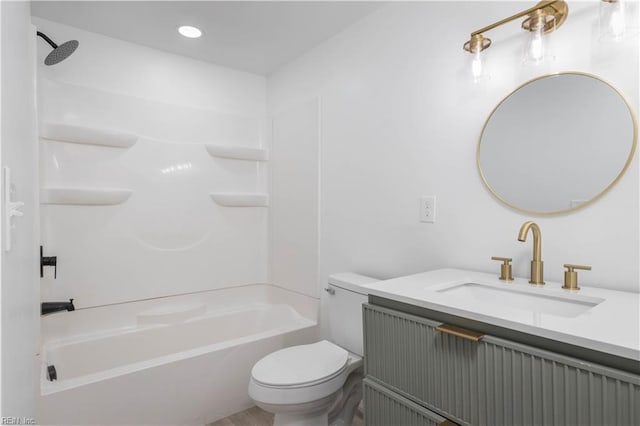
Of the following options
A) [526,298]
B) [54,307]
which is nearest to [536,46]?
[526,298]

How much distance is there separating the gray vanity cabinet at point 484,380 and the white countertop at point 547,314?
1.9 inches

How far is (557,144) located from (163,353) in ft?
8.25

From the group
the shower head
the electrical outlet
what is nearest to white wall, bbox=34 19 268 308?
the shower head

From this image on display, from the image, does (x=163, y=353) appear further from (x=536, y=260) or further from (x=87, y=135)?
(x=536, y=260)

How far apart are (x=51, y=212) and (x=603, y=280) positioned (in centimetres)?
275

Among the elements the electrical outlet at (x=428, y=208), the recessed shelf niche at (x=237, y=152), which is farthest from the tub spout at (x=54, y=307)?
the electrical outlet at (x=428, y=208)

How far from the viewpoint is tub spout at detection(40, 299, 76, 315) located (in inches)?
83.8

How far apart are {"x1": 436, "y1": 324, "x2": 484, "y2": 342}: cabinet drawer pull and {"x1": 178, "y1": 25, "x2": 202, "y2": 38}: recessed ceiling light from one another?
7.30ft

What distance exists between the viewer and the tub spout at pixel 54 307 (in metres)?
2.13

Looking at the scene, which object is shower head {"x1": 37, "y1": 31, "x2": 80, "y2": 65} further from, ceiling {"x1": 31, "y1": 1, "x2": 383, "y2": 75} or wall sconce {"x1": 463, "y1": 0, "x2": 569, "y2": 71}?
wall sconce {"x1": 463, "y1": 0, "x2": 569, "y2": 71}

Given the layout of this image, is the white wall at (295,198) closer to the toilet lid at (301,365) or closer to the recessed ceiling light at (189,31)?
the toilet lid at (301,365)

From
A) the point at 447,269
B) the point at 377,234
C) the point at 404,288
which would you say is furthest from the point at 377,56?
the point at 404,288

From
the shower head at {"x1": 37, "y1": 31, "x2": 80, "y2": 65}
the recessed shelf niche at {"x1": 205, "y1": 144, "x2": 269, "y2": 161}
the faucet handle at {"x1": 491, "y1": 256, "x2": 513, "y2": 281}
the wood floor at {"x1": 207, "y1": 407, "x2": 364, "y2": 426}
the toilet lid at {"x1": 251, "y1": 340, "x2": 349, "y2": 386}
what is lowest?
the wood floor at {"x1": 207, "y1": 407, "x2": 364, "y2": 426}

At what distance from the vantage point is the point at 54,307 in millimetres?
2148
